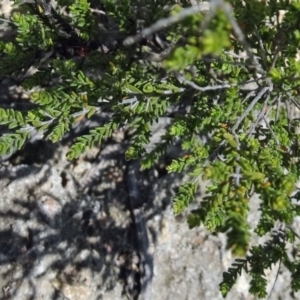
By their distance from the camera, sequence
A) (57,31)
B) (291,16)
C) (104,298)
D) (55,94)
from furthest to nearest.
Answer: (104,298) → (57,31) → (55,94) → (291,16)

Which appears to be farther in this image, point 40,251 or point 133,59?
point 133,59

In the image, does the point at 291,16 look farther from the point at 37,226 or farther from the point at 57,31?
the point at 37,226

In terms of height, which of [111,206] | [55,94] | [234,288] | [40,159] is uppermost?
[55,94]

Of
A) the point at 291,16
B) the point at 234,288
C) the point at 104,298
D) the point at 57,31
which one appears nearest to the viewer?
the point at 291,16

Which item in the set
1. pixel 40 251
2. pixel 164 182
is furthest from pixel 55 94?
pixel 164 182

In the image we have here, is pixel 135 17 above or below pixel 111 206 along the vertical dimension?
above

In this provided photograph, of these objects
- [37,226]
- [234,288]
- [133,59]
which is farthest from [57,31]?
[234,288]

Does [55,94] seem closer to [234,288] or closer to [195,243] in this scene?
[195,243]
